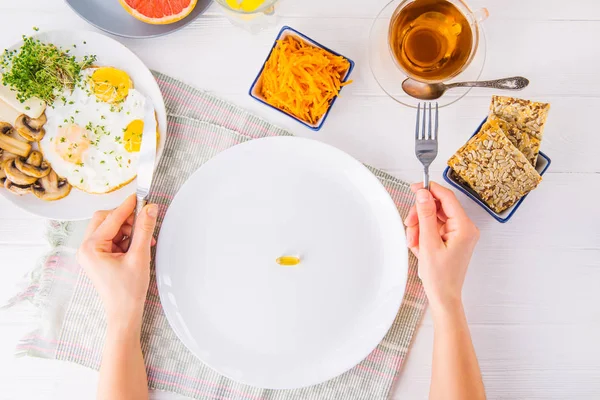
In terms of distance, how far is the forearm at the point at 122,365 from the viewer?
1342 mm

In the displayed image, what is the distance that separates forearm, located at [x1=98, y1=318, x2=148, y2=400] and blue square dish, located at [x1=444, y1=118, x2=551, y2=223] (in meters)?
0.93

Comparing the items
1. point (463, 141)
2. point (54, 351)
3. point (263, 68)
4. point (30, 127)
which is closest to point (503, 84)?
point (463, 141)

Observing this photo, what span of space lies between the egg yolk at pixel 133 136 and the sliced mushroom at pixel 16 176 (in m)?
0.27

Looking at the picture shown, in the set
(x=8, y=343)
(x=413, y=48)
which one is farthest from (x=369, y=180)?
(x=8, y=343)

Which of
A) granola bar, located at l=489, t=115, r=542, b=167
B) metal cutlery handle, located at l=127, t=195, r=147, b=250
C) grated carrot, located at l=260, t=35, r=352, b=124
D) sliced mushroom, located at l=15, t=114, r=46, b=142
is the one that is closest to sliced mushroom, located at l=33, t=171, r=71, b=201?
sliced mushroom, located at l=15, t=114, r=46, b=142

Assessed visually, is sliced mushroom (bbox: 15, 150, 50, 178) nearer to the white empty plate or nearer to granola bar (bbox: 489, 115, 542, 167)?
the white empty plate

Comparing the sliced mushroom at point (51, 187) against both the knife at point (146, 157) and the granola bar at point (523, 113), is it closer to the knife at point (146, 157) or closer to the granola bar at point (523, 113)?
the knife at point (146, 157)

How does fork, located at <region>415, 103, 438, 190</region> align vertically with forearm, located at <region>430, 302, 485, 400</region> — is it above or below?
above

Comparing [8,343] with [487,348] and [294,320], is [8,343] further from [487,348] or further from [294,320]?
[487,348]

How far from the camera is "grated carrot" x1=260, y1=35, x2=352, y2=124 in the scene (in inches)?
53.3

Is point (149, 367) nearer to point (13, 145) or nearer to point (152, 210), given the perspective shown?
point (152, 210)

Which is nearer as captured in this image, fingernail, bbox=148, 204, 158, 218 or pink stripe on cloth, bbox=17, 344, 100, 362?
fingernail, bbox=148, 204, 158, 218

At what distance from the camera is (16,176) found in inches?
53.7

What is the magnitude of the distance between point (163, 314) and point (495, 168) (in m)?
0.98
